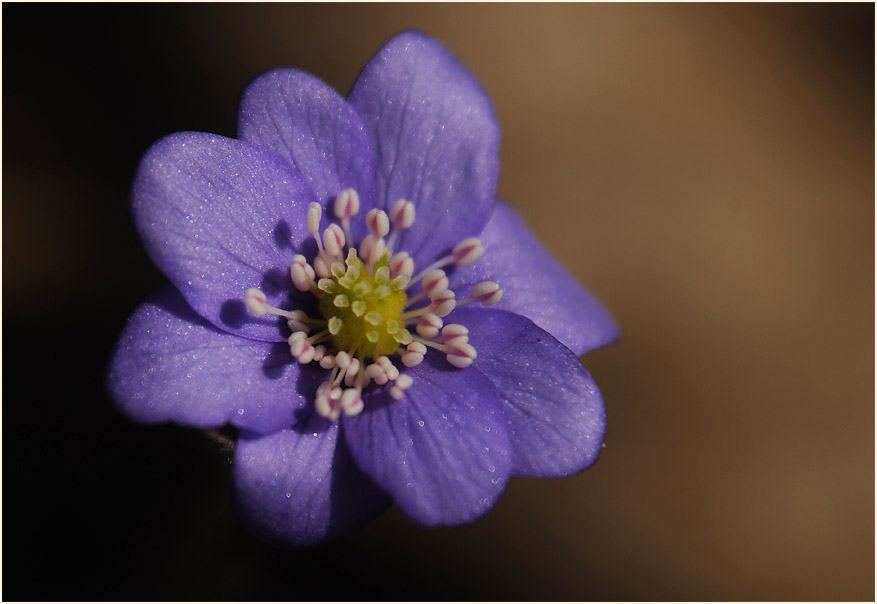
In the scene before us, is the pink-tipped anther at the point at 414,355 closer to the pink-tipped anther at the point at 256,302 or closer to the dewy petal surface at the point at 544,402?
the dewy petal surface at the point at 544,402

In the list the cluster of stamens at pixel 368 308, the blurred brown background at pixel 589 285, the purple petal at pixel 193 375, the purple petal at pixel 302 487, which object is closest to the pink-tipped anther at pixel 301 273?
the cluster of stamens at pixel 368 308

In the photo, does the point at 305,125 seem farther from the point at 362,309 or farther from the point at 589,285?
the point at 589,285

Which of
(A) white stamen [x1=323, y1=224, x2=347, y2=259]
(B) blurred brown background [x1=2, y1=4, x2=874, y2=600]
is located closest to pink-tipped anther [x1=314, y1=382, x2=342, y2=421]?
(A) white stamen [x1=323, y1=224, x2=347, y2=259]

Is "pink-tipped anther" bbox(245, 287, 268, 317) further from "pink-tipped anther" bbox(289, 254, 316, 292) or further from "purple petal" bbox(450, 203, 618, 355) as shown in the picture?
"purple petal" bbox(450, 203, 618, 355)

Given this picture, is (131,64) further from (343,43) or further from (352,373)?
(352,373)

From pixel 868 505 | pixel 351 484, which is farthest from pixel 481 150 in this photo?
pixel 868 505

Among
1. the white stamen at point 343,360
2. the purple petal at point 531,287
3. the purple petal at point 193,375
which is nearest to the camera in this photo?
the purple petal at point 193,375
